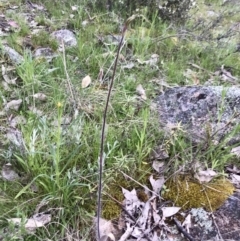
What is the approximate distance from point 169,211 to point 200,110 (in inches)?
31.6

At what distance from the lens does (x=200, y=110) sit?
2219 mm

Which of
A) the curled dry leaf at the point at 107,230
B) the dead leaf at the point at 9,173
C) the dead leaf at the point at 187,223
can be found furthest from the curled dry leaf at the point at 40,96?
the dead leaf at the point at 187,223

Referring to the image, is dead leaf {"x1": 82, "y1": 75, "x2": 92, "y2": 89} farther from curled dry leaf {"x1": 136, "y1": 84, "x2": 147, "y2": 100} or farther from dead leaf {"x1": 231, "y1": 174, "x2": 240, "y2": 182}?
dead leaf {"x1": 231, "y1": 174, "x2": 240, "y2": 182}

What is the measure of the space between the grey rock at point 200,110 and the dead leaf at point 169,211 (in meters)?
0.48

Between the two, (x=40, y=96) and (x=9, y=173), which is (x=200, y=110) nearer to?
(x=40, y=96)

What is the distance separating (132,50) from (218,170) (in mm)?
1497

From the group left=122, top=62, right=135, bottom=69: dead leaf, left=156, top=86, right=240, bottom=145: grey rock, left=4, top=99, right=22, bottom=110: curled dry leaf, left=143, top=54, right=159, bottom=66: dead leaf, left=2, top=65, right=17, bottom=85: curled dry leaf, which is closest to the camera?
left=156, top=86, right=240, bottom=145: grey rock

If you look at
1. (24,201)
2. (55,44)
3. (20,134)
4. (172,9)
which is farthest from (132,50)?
(24,201)

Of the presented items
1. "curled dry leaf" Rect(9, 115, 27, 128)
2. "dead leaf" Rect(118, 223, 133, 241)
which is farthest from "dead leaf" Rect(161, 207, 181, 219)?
"curled dry leaf" Rect(9, 115, 27, 128)

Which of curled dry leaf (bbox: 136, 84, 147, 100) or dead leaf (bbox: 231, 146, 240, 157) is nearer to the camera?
dead leaf (bbox: 231, 146, 240, 157)

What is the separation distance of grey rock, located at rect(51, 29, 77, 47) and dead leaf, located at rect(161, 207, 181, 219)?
1815 millimetres

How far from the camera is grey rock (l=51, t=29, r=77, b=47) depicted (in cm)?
300

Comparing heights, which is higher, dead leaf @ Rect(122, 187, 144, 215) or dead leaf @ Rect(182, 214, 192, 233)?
dead leaf @ Rect(122, 187, 144, 215)

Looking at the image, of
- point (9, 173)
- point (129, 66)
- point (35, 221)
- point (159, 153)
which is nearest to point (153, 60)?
point (129, 66)
